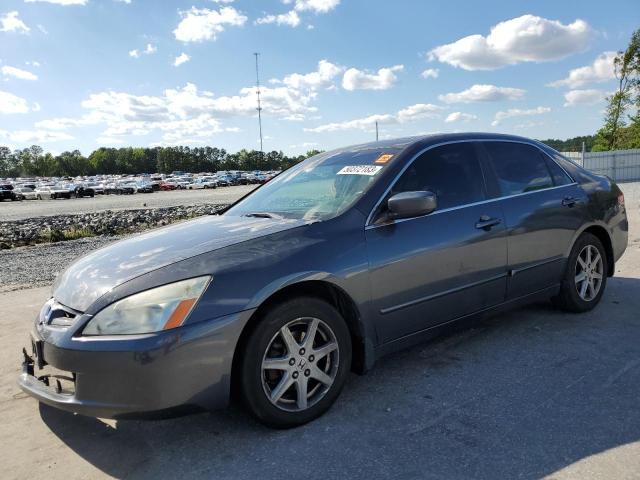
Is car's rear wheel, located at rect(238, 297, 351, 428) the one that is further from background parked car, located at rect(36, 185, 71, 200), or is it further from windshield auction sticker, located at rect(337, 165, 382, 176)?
background parked car, located at rect(36, 185, 71, 200)

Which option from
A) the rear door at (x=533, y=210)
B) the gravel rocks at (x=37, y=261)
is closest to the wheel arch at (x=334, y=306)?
the rear door at (x=533, y=210)

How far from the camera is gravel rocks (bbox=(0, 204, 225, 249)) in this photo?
43.0 feet

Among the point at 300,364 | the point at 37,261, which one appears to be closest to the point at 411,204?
the point at 300,364

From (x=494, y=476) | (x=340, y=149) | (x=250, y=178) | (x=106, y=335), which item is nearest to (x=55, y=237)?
(x=340, y=149)

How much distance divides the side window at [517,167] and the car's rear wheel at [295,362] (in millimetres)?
1979

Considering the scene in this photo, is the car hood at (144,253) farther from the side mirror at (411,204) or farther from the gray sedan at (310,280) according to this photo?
the side mirror at (411,204)

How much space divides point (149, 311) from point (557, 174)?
12.4ft

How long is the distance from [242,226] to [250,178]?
74.7 meters

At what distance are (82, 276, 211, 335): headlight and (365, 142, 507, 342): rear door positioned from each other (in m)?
1.16

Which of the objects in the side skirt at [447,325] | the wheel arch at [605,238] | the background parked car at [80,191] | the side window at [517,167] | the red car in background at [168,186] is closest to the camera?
the side skirt at [447,325]

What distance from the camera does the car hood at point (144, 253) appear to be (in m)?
2.81

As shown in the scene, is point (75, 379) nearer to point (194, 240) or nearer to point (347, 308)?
point (194, 240)

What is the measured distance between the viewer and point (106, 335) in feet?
8.41

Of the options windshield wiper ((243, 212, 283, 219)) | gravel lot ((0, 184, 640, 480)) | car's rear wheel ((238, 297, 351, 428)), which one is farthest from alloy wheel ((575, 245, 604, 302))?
windshield wiper ((243, 212, 283, 219))
